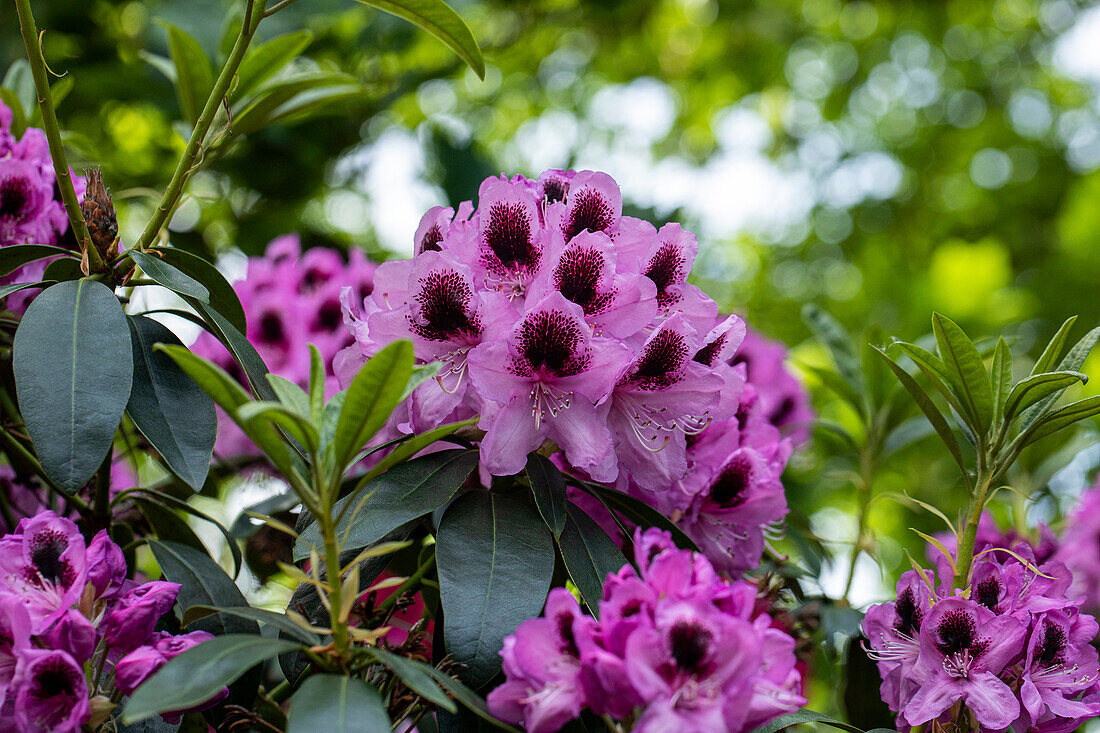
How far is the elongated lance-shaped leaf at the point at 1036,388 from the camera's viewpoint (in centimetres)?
87

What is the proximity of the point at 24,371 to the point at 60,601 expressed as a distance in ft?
0.69

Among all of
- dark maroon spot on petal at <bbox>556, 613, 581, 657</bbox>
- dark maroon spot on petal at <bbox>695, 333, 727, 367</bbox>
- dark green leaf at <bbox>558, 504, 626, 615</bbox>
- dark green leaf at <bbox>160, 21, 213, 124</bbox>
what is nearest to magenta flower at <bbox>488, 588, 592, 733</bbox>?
dark maroon spot on petal at <bbox>556, 613, 581, 657</bbox>

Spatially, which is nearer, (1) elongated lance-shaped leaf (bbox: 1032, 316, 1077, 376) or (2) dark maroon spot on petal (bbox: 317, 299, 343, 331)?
(1) elongated lance-shaped leaf (bbox: 1032, 316, 1077, 376)

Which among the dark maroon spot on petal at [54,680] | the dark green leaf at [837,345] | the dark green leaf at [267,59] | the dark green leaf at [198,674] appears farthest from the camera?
the dark green leaf at [837,345]

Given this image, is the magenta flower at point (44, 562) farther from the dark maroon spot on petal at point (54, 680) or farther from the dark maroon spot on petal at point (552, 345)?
the dark maroon spot on petal at point (552, 345)

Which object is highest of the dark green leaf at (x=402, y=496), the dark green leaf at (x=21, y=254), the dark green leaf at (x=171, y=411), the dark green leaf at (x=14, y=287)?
the dark green leaf at (x=21, y=254)

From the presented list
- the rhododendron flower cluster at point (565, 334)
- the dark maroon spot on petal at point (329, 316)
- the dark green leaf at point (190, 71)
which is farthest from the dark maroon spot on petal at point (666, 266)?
the dark green leaf at point (190, 71)

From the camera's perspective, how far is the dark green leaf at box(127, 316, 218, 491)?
85cm

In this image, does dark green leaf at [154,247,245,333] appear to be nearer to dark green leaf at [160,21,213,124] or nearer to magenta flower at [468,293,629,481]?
magenta flower at [468,293,629,481]

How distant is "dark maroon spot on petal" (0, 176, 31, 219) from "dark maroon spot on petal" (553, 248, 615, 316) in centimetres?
69

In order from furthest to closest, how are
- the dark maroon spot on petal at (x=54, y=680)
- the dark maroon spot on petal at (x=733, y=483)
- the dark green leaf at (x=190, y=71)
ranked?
1. the dark green leaf at (x=190, y=71)
2. the dark maroon spot on petal at (x=733, y=483)
3. the dark maroon spot on petal at (x=54, y=680)

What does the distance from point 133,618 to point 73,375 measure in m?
0.23

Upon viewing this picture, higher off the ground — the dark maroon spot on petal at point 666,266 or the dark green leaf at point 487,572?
the dark maroon spot on petal at point 666,266

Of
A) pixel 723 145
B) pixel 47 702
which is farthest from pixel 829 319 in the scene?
pixel 723 145
